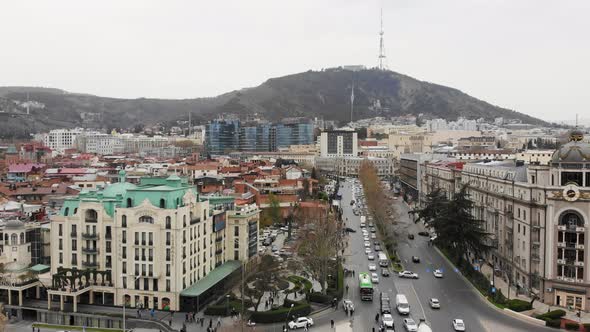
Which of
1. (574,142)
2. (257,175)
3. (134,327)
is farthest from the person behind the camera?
(257,175)

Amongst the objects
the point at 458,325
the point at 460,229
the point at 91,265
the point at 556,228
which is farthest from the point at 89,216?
the point at 556,228

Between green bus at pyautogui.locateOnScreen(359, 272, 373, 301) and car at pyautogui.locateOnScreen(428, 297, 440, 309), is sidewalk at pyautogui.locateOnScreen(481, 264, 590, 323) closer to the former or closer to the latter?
car at pyautogui.locateOnScreen(428, 297, 440, 309)

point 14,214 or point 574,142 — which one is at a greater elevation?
point 574,142

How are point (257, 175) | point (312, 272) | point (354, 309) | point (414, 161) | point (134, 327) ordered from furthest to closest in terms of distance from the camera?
point (414, 161) → point (257, 175) → point (312, 272) → point (354, 309) → point (134, 327)

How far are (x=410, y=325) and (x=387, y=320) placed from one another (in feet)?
6.36

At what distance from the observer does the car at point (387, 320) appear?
45.0 m

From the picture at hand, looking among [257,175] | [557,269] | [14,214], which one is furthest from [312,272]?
[257,175]

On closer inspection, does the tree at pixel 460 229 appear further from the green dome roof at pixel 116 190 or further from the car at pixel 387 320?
the green dome roof at pixel 116 190

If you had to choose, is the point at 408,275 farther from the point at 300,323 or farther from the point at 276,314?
the point at 276,314

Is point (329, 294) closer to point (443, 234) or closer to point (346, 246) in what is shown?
point (443, 234)

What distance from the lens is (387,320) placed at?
45562mm

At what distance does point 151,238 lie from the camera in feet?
166

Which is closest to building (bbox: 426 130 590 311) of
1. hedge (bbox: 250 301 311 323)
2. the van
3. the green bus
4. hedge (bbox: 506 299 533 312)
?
hedge (bbox: 506 299 533 312)

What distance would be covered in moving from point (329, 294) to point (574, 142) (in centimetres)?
2750
